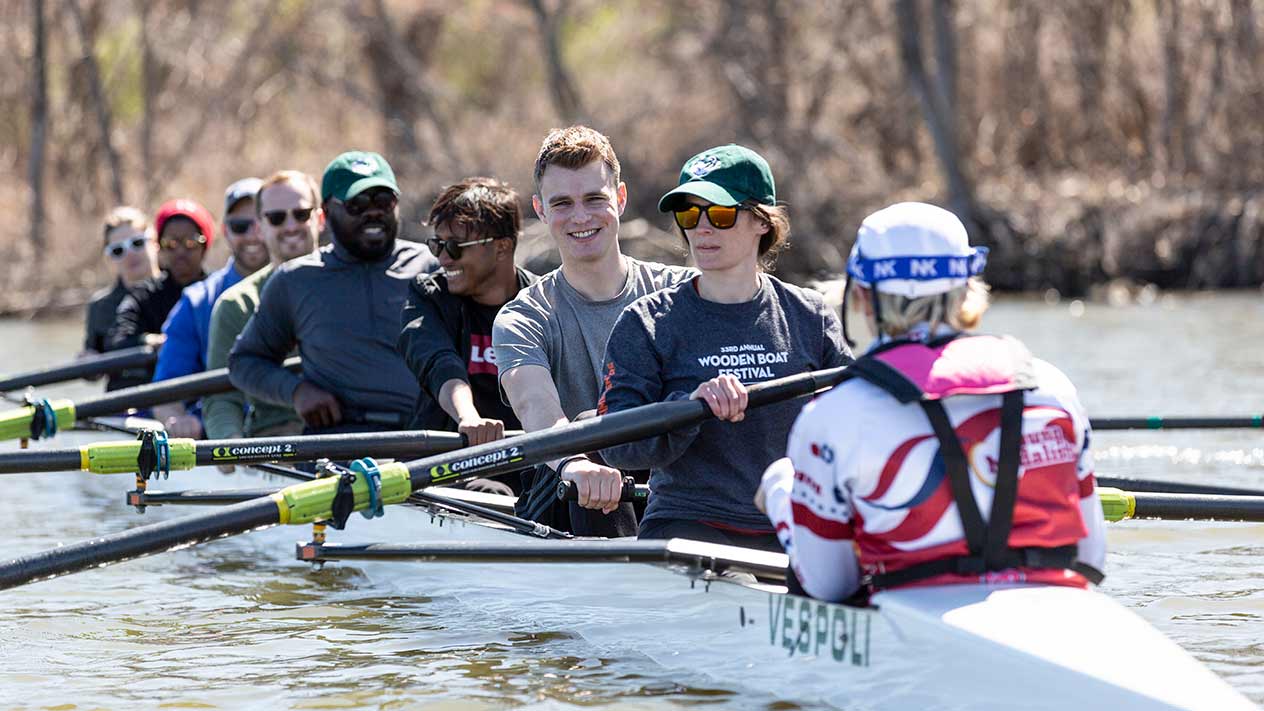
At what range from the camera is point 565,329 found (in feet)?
18.4

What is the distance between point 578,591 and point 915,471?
2108mm

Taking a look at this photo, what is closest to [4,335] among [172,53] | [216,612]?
[172,53]

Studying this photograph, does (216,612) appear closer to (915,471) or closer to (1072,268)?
(915,471)

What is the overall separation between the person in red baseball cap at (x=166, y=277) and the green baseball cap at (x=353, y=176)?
99.0 inches

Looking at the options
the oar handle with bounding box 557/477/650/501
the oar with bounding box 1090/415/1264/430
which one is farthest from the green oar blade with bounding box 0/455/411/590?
the oar with bounding box 1090/415/1264/430

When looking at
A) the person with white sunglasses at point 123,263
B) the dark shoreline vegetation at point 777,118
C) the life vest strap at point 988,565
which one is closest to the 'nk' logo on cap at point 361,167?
the person with white sunglasses at point 123,263

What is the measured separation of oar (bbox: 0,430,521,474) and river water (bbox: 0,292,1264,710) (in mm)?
575

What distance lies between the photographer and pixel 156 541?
483 cm

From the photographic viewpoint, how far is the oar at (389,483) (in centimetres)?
475

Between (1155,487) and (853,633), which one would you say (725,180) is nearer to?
(853,633)

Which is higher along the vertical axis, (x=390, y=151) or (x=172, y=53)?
Result: (x=172, y=53)

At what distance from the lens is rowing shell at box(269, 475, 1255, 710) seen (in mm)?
3615

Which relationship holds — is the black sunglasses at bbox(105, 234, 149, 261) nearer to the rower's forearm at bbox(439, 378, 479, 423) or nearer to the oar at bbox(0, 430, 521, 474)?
the oar at bbox(0, 430, 521, 474)

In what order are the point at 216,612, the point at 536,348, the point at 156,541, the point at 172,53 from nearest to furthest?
the point at 156,541, the point at 536,348, the point at 216,612, the point at 172,53
